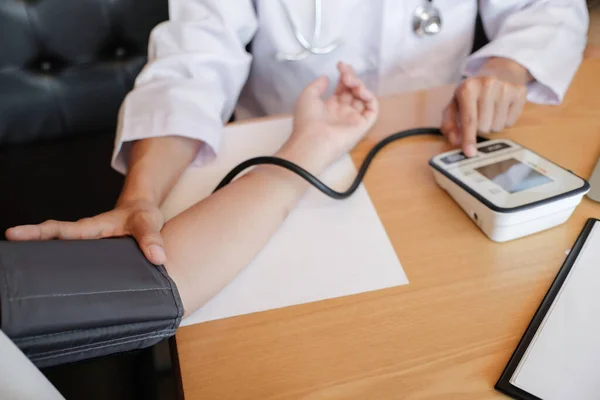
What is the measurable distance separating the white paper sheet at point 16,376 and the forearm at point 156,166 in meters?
0.25

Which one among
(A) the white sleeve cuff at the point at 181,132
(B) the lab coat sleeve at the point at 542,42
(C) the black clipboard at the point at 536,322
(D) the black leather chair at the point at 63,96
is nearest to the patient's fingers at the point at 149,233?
(A) the white sleeve cuff at the point at 181,132

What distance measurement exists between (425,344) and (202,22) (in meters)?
0.50

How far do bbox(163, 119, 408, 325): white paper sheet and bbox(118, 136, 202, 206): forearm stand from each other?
0.5 inches

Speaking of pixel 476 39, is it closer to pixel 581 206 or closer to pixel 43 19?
pixel 581 206

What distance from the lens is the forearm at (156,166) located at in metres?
0.51

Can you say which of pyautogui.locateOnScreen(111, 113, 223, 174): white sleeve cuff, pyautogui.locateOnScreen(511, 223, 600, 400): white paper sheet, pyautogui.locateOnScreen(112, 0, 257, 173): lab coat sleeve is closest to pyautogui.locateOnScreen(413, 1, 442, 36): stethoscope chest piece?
pyautogui.locateOnScreen(112, 0, 257, 173): lab coat sleeve

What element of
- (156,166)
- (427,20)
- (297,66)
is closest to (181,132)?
(156,166)

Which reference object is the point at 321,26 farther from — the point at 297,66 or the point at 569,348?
the point at 569,348

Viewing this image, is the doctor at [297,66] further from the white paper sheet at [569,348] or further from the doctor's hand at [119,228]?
the white paper sheet at [569,348]

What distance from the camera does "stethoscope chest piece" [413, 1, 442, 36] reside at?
0.73 meters

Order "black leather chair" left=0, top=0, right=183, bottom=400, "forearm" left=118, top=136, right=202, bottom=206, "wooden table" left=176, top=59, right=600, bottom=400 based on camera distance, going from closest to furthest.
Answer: "wooden table" left=176, top=59, right=600, bottom=400 → "forearm" left=118, top=136, right=202, bottom=206 → "black leather chair" left=0, top=0, right=183, bottom=400

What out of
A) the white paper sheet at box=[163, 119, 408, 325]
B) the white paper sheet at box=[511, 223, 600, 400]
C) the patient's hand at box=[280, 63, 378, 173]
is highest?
the white paper sheet at box=[511, 223, 600, 400]

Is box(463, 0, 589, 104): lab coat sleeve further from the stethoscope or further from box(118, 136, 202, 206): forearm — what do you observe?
box(118, 136, 202, 206): forearm

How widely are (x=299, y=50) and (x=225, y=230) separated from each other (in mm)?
394
